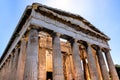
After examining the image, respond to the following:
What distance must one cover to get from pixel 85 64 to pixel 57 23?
865 cm

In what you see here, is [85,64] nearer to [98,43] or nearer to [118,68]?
[98,43]

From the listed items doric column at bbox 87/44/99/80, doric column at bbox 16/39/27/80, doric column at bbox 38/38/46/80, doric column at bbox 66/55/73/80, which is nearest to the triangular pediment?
doric column at bbox 87/44/99/80

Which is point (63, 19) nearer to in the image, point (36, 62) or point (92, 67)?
point (92, 67)

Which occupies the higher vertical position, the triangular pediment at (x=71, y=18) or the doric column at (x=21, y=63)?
the triangular pediment at (x=71, y=18)

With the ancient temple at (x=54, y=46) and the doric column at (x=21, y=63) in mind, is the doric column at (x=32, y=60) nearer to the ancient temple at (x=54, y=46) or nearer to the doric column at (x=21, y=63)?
the ancient temple at (x=54, y=46)

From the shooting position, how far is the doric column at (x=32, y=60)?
32.3 feet

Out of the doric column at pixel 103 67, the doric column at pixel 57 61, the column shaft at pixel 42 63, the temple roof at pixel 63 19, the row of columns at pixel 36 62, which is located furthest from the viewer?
the column shaft at pixel 42 63

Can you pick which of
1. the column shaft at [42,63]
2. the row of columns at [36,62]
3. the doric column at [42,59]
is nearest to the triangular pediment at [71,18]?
the row of columns at [36,62]

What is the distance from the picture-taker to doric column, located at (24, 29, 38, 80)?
32.3ft

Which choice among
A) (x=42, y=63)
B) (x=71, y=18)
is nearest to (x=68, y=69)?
(x=42, y=63)

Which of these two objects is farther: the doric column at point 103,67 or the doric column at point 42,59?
the doric column at point 42,59

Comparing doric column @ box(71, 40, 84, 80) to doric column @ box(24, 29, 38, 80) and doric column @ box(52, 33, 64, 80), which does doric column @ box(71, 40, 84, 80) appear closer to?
doric column @ box(52, 33, 64, 80)

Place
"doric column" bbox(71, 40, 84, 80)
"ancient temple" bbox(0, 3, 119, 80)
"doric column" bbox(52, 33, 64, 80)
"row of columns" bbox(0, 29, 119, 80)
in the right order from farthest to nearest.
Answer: "doric column" bbox(71, 40, 84, 80) → "ancient temple" bbox(0, 3, 119, 80) → "doric column" bbox(52, 33, 64, 80) → "row of columns" bbox(0, 29, 119, 80)

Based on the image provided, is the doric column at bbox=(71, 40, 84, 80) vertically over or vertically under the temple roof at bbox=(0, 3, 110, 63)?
under
